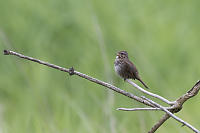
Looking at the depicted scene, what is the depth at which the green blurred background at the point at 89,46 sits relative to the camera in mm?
4285

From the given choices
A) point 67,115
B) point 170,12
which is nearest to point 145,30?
point 170,12

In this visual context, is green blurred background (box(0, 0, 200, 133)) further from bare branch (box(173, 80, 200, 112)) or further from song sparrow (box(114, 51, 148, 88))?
bare branch (box(173, 80, 200, 112))

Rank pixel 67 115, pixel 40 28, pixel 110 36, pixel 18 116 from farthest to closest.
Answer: pixel 40 28, pixel 110 36, pixel 18 116, pixel 67 115

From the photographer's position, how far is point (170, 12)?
19.2 ft

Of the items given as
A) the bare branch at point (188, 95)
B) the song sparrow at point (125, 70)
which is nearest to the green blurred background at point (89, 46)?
the song sparrow at point (125, 70)

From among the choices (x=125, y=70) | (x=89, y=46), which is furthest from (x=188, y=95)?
(x=89, y=46)

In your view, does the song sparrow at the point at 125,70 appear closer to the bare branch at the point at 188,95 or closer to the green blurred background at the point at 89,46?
the green blurred background at the point at 89,46

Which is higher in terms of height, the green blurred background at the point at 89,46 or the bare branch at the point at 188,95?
the green blurred background at the point at 89,46

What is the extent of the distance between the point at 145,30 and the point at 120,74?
268 cm

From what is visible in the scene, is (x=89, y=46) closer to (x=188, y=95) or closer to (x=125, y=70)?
(x=125, y=70)

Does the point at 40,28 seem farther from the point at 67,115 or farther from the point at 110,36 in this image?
the point at 67,115

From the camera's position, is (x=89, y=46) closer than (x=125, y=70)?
No

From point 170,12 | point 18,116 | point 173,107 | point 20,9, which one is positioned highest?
point 20,9

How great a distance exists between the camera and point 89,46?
5238 millimetres
